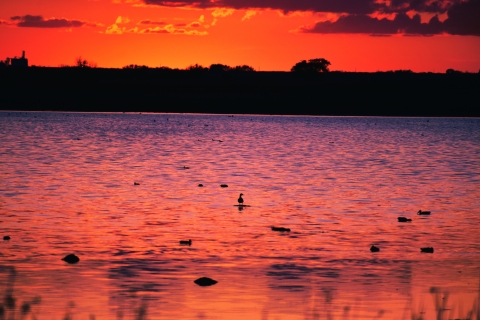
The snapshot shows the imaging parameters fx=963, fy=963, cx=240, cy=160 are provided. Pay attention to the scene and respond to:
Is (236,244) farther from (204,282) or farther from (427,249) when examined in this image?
(204,282)

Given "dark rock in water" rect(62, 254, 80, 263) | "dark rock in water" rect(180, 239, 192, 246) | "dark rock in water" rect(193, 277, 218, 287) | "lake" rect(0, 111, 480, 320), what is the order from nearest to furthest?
1. "lake" rect(0, 111, 480, 320)
2. "dark rock in water" rect(193, 277, 218, 287)
3. "dark rock in water" rect(62, 254, 80, 263)
4. "dark rock in water" rect(180, 239, 192, 246)

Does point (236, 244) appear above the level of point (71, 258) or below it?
below

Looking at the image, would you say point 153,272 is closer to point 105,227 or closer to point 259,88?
point 105,227

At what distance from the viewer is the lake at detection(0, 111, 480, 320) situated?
17.0m

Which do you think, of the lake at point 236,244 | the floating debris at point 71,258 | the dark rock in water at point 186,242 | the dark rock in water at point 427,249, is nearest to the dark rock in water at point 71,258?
the floating debris at point 71,258

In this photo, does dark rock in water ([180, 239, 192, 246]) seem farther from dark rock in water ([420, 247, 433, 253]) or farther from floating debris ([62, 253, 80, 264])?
dark rock in water ([420, 247, 433, 253])

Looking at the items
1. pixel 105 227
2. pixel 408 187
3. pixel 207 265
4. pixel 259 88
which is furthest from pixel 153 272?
pixel 259 88

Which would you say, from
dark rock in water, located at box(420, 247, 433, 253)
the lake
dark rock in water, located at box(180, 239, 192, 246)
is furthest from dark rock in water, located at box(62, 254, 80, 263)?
dark rock in water, located at box(420, 247, 433, 253)

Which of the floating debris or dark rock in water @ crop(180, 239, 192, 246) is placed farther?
dark rock in water @ crop(180, 239, 192, 246)

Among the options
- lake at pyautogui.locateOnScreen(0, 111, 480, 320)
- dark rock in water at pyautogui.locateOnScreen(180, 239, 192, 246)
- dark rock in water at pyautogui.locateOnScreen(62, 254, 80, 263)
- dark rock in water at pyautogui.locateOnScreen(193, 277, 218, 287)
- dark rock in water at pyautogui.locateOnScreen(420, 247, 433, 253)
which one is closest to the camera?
lake at pyautogui.locateOnScreen(0, 111, 480, 320)

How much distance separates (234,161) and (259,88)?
5652 inches

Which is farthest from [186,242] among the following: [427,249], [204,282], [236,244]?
[427,249]

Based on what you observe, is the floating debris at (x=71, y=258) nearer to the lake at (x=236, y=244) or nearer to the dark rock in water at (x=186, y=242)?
the lake at (x=236, y=244)

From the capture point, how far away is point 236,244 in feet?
76.8
